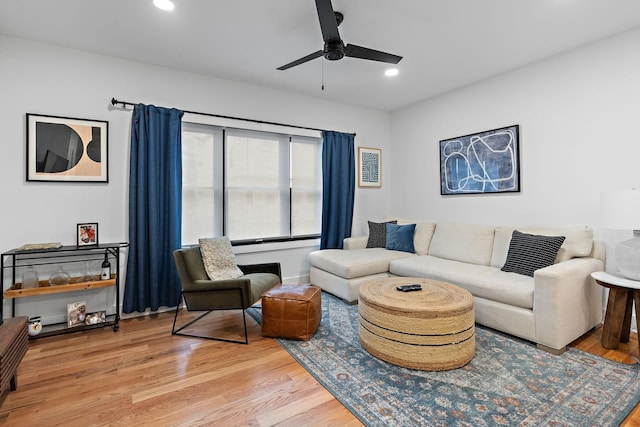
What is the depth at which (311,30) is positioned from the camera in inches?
108

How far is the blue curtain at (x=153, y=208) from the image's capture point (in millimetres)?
3203

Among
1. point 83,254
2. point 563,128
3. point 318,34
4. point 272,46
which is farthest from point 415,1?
point 83,254

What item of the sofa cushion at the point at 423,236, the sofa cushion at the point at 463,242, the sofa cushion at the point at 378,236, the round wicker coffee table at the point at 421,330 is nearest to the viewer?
the round wicker coffee table at the point at 421,330

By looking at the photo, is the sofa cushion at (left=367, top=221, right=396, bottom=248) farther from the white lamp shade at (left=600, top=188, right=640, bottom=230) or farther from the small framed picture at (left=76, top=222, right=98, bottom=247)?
the small framed picture at (left=76, top=222, right=98, bottom=247)

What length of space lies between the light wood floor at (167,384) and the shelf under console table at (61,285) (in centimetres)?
19

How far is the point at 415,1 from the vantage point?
7.73ft

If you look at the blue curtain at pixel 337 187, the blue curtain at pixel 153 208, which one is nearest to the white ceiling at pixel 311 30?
the blue curtain at pixel 153 208

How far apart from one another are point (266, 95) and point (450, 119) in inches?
98.6

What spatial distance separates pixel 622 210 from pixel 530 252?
2.60 feet

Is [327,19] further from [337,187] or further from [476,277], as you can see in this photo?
[337,187]

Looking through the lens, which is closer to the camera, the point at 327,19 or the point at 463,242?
the point at 327,19

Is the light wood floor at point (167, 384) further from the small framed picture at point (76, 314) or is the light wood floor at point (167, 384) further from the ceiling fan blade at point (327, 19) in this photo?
the ceiling fan blade at point (327, 19)

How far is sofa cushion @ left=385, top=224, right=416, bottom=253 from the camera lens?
4234mm

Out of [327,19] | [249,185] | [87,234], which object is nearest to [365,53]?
[327,19]
